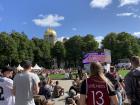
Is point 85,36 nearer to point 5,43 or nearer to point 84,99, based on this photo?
point 5,43

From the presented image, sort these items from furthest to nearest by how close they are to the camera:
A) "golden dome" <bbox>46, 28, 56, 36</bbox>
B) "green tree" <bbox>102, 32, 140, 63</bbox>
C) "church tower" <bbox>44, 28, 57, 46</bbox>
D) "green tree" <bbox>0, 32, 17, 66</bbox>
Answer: "golden dome" <bbox>46, 28, 56, 36</bbox>, "church tower" <bbox>44, 28, 57, 46</bbox>, "green tree" <bbox>102, 32, 140, 63</bbox>, "green tree" <bbox>0, 32, 17, 66</bbox>

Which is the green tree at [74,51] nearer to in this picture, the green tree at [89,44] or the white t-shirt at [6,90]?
the green tree at [89,44]

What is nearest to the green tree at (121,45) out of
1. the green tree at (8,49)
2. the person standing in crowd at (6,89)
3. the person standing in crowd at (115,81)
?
the green tree at (8,49)

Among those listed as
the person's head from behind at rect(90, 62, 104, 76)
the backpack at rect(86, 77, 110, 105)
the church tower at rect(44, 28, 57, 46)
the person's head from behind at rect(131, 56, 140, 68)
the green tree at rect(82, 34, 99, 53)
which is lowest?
the backpack at rect(86, 77, 110, 105)

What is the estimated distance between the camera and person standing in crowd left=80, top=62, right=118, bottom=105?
754 centimetres

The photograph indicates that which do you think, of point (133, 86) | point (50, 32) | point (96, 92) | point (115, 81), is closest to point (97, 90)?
point (96, 92)

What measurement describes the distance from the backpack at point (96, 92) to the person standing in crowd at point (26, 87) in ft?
5.59

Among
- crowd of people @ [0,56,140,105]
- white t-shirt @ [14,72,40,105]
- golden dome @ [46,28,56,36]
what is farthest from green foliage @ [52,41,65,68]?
white t-shirt @ [14,72,40,105]

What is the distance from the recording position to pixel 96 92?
303 inches

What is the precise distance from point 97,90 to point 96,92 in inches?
1.7

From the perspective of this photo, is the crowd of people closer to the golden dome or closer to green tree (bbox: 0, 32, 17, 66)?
green tree (bbox: 0, 32, 17, 66)

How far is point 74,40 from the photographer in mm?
148625

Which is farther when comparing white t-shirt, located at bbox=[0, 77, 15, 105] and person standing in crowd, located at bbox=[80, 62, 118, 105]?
white t-shirt, located at bbox=[0, 77, 15, 105]

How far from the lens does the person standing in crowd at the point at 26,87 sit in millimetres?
9000
